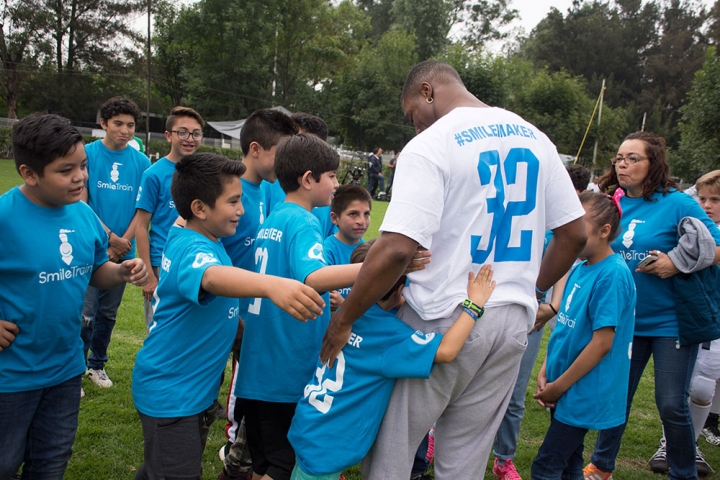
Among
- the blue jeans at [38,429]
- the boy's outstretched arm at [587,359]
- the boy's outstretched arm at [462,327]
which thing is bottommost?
the blue jeans at [38,429]

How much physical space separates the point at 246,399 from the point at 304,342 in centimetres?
49

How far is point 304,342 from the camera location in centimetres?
278

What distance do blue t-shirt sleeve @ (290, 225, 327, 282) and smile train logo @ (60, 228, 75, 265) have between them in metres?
1.13

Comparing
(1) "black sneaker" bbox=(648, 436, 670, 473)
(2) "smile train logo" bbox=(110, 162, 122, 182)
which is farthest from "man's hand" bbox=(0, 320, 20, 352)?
(1) "black sneaker" bbox=(648, 436, 670, 473)

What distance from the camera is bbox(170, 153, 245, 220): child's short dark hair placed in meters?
2.65

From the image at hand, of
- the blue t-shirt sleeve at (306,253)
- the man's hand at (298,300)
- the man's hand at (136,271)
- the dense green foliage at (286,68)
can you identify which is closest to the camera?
the man's hand at (298,300)

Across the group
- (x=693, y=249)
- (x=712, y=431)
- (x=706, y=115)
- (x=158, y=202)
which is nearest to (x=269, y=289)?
(x=158, y=202)

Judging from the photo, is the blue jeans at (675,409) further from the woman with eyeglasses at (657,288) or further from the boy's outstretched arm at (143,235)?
the boy's outstretched arm at (143,235)

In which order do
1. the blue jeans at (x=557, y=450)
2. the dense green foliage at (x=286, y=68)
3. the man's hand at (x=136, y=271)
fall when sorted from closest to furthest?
the man's hand at (x=136, y=271) → the blue jeans at (x=557, y=450) → the dense green foliage at (x=286, y=68)

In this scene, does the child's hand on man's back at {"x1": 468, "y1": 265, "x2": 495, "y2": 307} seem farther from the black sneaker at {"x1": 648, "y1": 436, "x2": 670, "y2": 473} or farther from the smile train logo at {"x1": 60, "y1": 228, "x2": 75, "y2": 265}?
the black sneaker at {"x1": 648, "y1": 436, "x2": 670, "y2": 473}

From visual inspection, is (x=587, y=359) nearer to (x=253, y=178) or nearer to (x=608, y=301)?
(x=608, y=301)

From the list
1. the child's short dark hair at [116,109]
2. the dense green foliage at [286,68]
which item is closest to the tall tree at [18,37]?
the dense green foliage at [286,68]

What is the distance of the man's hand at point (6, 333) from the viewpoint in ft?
8.11

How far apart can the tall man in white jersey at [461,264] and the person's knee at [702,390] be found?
2732 millimetres
